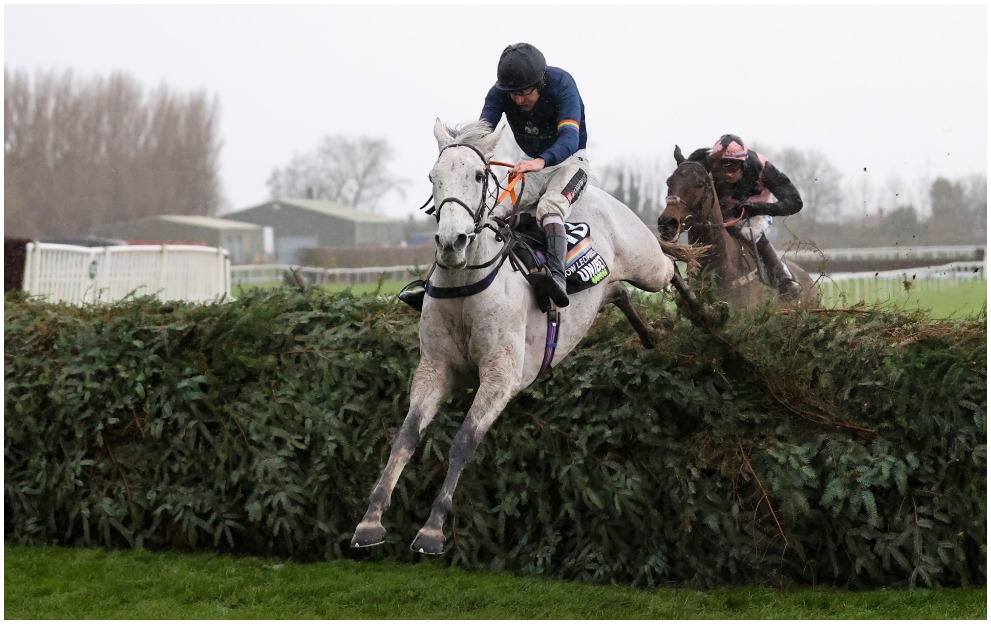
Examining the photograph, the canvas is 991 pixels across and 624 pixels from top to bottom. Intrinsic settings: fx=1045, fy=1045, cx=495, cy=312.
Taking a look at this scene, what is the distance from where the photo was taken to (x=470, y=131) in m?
4.51

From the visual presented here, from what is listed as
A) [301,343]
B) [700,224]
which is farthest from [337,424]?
[700,224]

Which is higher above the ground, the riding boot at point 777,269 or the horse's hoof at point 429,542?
the riding boot at point 777,269

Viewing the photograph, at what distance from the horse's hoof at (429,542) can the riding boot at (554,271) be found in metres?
1.30

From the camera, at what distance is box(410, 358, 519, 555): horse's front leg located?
4180 millimetres

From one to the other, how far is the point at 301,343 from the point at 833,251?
898 centimetres

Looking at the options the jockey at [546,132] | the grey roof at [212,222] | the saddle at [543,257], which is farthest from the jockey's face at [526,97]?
the grey roof at [212,222]

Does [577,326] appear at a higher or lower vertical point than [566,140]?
lower

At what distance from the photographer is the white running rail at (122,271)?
11.7m

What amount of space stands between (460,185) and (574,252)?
1.09 m

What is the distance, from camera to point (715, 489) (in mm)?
6070

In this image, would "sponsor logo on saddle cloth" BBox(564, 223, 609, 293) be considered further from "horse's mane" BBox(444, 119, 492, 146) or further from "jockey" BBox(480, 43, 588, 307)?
"horse's mane" BBox(444, 119, 492, 146)

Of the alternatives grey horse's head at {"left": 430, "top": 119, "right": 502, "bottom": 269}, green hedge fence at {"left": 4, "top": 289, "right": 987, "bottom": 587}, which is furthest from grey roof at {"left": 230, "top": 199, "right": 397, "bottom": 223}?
grey horse's head at {"left": 430, "top": 119, "right": 502, "bottom": 269}

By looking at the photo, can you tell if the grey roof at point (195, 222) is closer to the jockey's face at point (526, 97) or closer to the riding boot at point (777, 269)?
the riding boot at point (777, 269)

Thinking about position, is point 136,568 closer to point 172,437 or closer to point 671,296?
point 172,437
